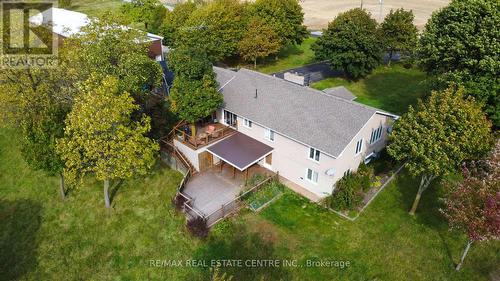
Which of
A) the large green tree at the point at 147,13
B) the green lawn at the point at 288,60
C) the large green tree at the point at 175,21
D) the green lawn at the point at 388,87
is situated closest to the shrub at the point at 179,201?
the green lawn at the point at 388,87

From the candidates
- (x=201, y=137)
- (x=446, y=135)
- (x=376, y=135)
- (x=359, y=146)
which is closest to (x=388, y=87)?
(x=376, y=135)

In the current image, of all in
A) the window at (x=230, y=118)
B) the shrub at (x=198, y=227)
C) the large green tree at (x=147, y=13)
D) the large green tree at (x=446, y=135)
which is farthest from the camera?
the large green tree at (x=147, y=13)

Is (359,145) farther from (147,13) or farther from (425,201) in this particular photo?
(147,13)

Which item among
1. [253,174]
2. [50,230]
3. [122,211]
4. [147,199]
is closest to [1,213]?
[50,230]

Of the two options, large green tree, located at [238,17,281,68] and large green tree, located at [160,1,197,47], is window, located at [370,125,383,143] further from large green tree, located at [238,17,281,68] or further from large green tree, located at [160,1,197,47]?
large green tree, located at [160,1,197,47]

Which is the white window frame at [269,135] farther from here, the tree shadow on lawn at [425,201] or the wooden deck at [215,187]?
the tree shadow on lawn at [425,201]

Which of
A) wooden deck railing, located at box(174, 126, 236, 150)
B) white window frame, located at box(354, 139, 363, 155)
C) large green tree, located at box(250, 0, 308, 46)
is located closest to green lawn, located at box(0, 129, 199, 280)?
wooden deck railing, located at box(174, 126, 236, 150)
